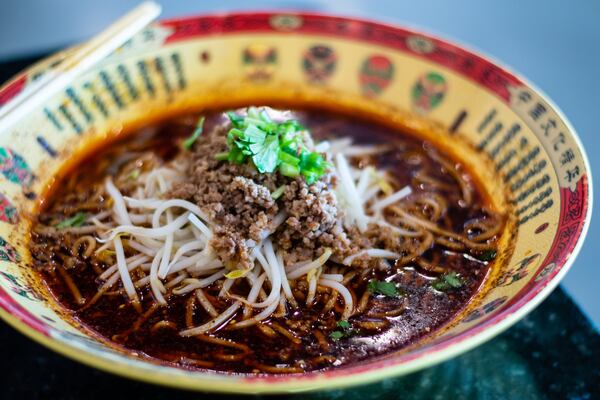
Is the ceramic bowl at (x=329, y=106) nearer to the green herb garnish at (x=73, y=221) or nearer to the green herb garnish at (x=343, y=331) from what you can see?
the green herb garnish at (x=73, y=221)

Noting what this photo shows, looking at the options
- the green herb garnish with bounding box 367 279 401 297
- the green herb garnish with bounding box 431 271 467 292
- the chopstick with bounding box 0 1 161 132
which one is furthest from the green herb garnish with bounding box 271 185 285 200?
the chopstick with bounding box 0 1 161 132

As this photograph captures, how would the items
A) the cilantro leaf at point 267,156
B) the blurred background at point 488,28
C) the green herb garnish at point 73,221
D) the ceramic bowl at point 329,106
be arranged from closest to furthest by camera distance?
the ceramic bowl at point 329,106, the cilantro leaf at point 267,156, the green herb garnish at point 73,221, the blurred background at point 488,28

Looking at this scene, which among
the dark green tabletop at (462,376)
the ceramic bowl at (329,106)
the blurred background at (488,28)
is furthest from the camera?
the blurred background at (488,28)

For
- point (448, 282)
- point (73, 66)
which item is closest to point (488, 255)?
point (448, 282)

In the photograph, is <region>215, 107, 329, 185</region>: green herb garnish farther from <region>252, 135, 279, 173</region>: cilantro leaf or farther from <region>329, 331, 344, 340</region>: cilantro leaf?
<region>329, 331, 344, 340</region>: cilantro leaf

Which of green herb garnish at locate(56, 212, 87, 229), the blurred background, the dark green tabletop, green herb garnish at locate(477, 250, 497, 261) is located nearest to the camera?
the dark green tabletop

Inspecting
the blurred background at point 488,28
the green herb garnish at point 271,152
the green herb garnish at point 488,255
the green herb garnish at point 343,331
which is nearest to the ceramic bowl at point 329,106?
the green herb garnish at point 488,255
